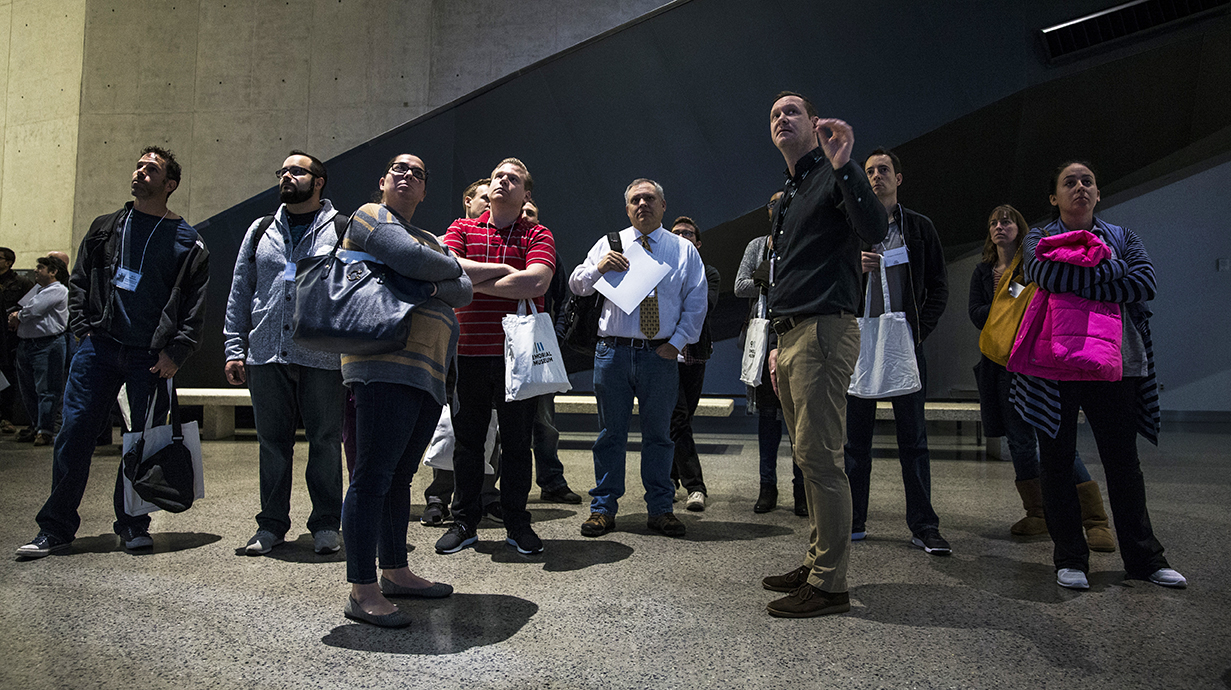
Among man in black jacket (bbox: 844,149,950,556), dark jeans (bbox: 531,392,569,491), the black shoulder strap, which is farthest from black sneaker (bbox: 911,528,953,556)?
the black shoulder strap

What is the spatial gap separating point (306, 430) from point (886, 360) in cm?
228

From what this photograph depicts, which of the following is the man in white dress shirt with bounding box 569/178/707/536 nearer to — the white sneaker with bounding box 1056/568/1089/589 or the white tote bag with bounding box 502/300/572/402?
the white tote bag with bounding box 502/300/572/402

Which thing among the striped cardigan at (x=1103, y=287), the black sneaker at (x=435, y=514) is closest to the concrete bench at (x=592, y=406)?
the black sneaker at (x=435, y=514)

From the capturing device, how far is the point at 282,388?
9.66ft

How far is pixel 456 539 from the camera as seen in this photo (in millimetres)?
2922

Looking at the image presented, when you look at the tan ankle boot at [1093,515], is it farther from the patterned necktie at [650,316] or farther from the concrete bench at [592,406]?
the concrete bench at [592,406]

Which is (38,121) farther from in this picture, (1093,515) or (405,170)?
(1093,515)

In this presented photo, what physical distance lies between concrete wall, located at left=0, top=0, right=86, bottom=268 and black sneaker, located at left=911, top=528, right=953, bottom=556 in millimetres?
10172

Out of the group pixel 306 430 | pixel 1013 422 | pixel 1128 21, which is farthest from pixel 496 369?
pixel 1128 21

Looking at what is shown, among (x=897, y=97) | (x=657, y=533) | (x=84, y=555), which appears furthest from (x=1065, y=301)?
(x=897, y=97)

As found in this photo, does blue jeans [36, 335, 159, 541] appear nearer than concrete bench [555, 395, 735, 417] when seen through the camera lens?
Yes

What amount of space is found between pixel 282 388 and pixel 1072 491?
9.53 ft

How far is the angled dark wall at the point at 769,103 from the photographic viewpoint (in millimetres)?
6312

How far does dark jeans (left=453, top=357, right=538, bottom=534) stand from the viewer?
111 inches
